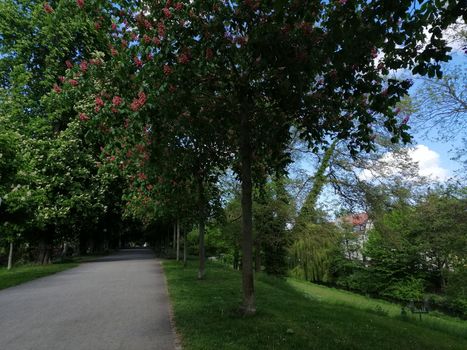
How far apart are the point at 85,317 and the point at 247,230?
376cm

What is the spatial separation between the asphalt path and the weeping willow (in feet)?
41.3

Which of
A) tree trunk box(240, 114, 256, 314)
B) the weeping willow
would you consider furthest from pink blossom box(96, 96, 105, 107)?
the weeping willow

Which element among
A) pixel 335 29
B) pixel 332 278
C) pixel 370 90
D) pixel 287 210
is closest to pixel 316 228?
pixel 287 210

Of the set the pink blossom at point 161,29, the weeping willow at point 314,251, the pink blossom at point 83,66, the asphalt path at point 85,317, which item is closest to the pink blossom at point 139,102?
the pink blossom at point 161,29

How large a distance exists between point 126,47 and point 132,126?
1.38m

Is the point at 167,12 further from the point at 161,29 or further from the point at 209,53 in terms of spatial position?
the point at 209,53

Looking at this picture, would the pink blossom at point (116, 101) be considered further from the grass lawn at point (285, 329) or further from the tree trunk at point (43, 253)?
the tree trunk at point (43, 253)

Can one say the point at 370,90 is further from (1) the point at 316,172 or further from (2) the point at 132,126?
(1) the point at 316,172

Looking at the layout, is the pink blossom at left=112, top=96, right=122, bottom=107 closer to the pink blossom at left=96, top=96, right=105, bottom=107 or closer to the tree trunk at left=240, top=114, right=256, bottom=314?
the pink blossom at left=96, top=96, right=105, bottom=107

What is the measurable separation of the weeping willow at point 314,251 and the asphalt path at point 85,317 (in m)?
12.6

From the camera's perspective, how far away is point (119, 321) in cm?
819

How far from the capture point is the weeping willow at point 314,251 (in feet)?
79.7

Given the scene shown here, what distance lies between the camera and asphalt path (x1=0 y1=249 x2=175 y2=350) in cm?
662

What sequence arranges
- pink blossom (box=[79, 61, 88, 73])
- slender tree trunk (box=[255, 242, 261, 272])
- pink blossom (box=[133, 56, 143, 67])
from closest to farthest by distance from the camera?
pink blossom (box=[133, 56, 143, 67]) < pink blossom (box=[79, 61, 88, 73]) < slender tree trunk (box=[255, 242, 261, 272])
